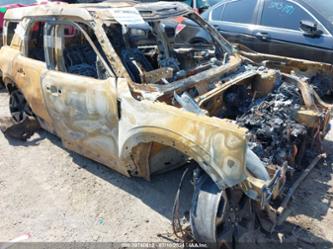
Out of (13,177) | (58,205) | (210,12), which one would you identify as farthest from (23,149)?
(210,12)

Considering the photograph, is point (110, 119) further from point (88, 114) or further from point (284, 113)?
point (284, 113)

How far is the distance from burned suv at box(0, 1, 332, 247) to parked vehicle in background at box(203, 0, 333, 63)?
1.24 metres

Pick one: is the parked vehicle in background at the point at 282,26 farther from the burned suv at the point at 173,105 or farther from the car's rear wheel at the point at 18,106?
the car's rear wheel at the point at 18,106

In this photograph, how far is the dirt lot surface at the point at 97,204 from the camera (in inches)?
137

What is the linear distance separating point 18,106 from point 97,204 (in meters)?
2.36

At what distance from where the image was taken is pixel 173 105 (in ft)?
11.4

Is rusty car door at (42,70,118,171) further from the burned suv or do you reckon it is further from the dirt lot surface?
the dirt lot surface

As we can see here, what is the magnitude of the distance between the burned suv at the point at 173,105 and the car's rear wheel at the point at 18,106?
0.56 ft

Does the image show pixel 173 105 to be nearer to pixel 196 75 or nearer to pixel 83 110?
pixel 196 75

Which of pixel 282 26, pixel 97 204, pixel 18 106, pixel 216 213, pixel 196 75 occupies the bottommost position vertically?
pixel 97 204

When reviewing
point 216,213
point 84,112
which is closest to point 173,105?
point 84,112

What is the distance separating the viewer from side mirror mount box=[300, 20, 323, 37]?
5.90m

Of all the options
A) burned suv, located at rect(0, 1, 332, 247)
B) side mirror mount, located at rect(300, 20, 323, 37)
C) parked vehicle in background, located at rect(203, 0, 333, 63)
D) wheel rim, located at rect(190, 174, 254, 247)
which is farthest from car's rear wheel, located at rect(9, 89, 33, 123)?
side mirror mount, located at rect(300, 20, 323, 37)

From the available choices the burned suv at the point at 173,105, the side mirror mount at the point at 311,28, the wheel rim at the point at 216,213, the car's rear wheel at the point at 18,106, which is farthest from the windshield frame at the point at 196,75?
the car's rear wheel at the point at 18,106
